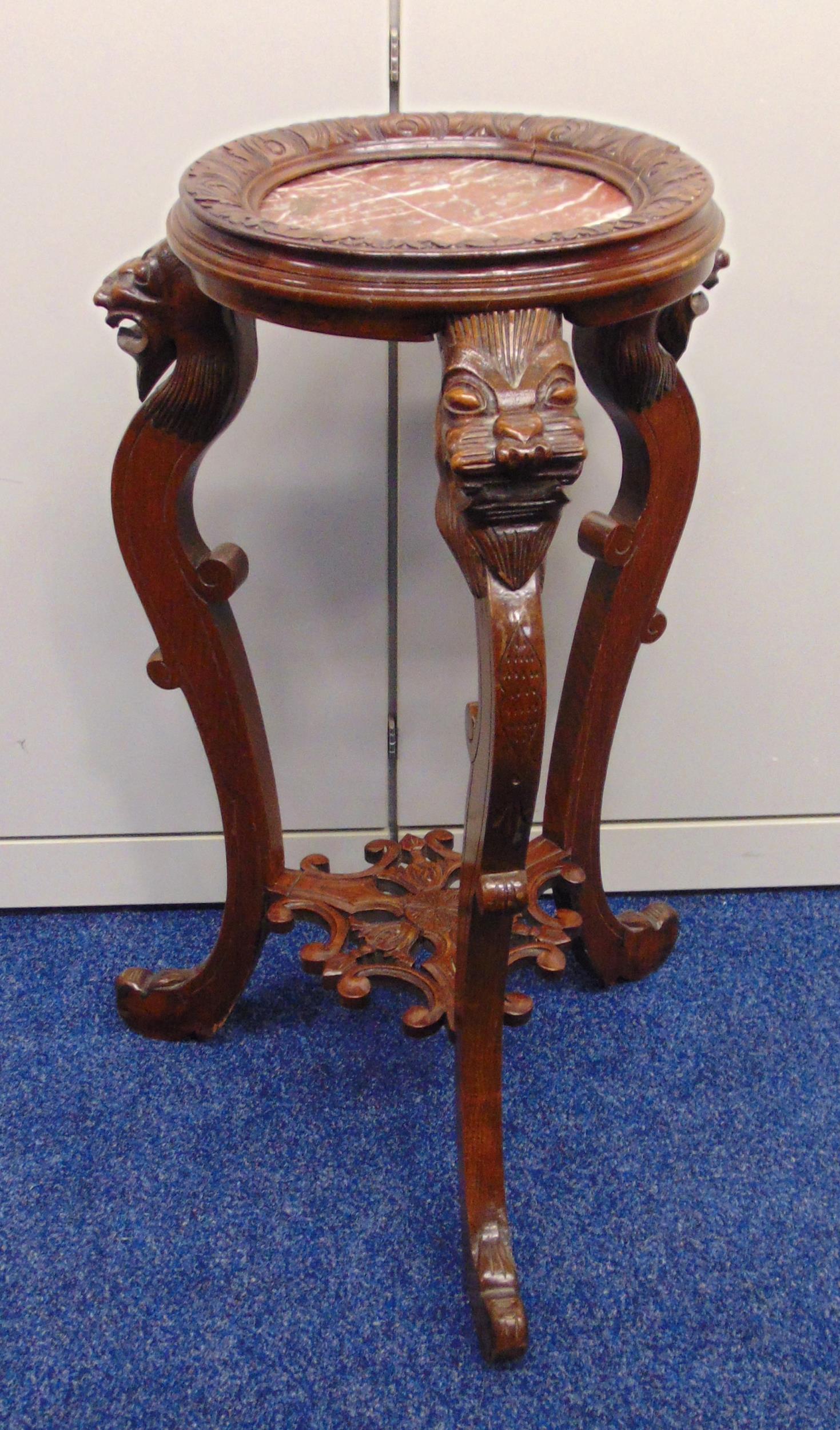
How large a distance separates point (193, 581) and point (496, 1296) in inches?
25.6

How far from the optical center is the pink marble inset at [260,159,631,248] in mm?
771

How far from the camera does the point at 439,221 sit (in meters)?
0.79

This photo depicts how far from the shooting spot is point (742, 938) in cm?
141

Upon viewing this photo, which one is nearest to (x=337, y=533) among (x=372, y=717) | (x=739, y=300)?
(x=372, y=717)

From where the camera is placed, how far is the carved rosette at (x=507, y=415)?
2.26 ft

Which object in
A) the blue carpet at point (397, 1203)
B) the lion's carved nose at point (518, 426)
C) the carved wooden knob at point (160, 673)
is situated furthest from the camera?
the carved wooden knob at point (160, 673)

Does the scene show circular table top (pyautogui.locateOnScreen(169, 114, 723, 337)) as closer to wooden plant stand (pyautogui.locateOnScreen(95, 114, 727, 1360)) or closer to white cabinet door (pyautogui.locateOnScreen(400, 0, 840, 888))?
wooden plant stand (pyautogui.locateOnScreen(95, 114, 727, 1360))

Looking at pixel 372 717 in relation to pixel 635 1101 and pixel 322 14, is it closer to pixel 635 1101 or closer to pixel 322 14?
pixel 635 1101

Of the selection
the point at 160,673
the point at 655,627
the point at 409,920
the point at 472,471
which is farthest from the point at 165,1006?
the point at 472,471

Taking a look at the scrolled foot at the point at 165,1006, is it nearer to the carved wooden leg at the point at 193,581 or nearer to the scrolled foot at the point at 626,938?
the carved wooden leg at the point at 193,581

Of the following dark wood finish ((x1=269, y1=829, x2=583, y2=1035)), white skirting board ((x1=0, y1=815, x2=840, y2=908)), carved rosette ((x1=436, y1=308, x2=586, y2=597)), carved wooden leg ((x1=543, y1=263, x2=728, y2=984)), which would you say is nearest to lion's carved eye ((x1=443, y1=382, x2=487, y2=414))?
carved rosette ((x1=436, y1=308, x2=586, y2=597))

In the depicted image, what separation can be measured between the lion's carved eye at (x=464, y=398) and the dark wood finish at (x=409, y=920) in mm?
490

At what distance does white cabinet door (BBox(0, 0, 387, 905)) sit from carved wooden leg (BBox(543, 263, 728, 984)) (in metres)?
0.25

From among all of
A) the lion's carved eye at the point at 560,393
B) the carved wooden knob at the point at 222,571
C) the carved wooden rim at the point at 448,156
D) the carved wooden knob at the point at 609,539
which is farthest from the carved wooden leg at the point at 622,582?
the carved wooden knob at the point at 222,571
